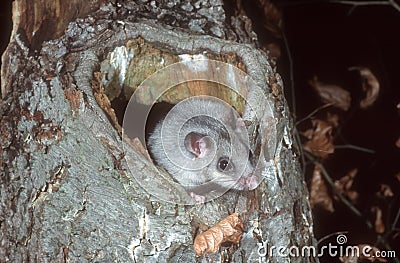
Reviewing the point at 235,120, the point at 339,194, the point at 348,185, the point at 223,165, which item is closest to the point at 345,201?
the point at 339,194

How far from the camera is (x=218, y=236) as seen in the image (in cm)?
274

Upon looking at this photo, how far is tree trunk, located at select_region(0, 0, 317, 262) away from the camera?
2.81 meters

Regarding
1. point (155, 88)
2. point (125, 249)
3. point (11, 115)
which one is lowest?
point (125, 249)

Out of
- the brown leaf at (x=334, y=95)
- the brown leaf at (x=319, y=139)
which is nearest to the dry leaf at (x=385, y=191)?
the brown leaf at (x=319, y=139)

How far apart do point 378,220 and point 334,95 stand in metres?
1.13

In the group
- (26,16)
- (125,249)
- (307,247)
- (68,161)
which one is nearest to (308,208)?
(307,247)

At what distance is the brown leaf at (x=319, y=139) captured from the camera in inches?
202

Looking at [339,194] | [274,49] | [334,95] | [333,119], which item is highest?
[274,49]

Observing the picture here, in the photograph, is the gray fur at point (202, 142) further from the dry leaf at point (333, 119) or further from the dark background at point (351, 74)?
the dry leaf at point (333, 119)

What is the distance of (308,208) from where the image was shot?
325cm

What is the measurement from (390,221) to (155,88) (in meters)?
2.13

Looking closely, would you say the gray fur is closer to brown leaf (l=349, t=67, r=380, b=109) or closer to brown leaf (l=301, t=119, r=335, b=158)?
brown leaf (l=301, t=119, r=335, b=158)

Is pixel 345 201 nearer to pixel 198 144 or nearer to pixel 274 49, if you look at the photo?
pixel 274 49

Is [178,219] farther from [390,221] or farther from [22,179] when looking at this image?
[390,221]
